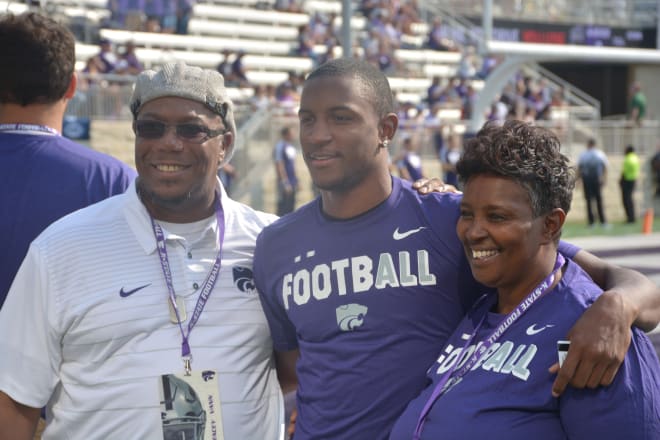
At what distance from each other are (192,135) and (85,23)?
18547 millimetres

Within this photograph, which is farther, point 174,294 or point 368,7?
point 368,7

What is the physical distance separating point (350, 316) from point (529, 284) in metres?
0.59

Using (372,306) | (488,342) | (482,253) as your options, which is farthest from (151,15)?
(488,342)

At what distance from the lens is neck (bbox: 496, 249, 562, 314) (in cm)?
271

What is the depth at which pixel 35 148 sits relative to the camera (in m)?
3.52

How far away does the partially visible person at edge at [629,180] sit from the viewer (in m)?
23.4

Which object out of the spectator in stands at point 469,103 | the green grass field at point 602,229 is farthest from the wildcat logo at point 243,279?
the spectator in stands at point 469,103

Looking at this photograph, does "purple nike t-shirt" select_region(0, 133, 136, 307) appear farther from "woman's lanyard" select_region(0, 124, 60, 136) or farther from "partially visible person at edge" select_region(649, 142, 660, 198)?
"partially visible person at edge" select_region(649, 142, 660, 198)

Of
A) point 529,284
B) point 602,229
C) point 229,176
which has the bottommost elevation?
point 602,229

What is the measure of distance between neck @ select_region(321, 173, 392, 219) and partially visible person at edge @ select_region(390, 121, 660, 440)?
424 millimetres

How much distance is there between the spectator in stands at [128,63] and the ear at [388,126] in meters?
16.0

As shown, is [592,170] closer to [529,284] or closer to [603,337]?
[529,284]

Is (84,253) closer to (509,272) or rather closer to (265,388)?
(265,388)

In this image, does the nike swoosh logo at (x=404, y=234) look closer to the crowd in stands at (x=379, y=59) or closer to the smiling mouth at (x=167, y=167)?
the smiling mouth at (x=167, y=167)
